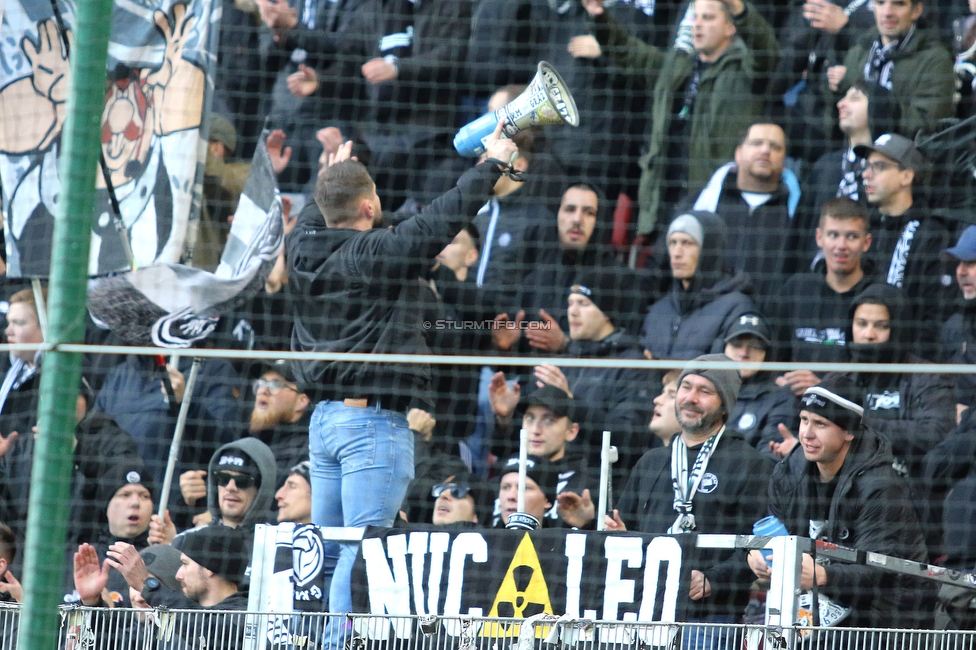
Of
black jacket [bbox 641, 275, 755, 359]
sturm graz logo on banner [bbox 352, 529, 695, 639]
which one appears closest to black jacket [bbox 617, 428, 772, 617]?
black jacket [bbox 641, 275, 755, 359]

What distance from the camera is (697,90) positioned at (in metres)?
5.90

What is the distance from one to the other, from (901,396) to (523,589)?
2.23 metres


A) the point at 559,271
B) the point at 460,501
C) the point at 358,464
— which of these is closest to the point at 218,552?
the point at 358,464

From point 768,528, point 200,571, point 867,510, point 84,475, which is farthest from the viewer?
point 84,475

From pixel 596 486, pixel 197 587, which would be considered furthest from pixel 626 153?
pixel 197 587

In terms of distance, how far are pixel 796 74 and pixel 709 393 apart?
2264 millimetres

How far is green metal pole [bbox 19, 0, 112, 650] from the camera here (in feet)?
8.32

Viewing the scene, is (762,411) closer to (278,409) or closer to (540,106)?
(540,106)

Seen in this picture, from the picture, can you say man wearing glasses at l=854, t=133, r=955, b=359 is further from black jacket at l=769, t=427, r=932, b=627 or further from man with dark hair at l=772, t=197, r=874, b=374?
black jacket at l=769, t=427, r=932, b=627

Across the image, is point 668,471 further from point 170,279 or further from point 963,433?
point 170,279

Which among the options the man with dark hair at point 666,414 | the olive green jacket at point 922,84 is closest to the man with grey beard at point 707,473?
the man with dark hair at point 666,414

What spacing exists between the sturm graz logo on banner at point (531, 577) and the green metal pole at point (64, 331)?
0.91 meters

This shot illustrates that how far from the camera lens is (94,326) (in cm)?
586

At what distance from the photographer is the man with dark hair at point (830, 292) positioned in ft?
16.7
